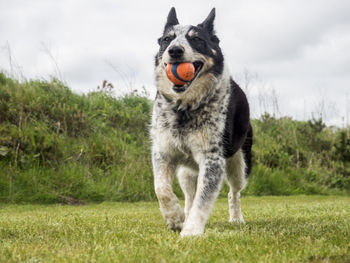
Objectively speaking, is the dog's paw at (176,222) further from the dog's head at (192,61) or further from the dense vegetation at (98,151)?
the dense vegetation at (98,151)

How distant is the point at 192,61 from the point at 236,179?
6.03 feet

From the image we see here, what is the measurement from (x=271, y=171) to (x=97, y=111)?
5.00 meters

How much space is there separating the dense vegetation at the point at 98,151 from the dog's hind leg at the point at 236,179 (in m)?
4.01

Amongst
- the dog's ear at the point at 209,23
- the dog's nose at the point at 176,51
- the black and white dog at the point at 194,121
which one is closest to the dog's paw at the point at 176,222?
the black and white dog at the point at 194,121

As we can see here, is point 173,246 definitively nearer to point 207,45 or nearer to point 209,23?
point 207,45

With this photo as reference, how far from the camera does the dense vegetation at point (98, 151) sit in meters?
8.34

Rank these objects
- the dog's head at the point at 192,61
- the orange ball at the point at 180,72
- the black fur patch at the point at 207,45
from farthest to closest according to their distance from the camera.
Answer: the black fur patch at the point at 207,45
the dog's head at the point at 192,61
the orange ball at the point at 180,72

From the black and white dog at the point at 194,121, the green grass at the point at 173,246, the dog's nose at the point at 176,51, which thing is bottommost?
the green grass at the point at 173,246

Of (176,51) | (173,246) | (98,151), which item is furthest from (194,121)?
(98,151)

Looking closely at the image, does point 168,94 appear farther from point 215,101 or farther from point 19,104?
point 19,104

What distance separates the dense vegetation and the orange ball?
5003 millimetres

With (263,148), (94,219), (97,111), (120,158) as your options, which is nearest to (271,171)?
(263,148)

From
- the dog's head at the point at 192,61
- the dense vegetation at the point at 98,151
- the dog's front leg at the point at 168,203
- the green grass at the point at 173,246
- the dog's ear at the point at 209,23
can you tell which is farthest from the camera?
the dense vegetation at the point at 98,151

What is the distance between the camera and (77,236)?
10.8 feet
